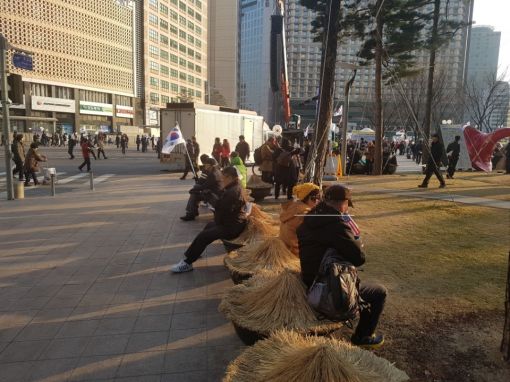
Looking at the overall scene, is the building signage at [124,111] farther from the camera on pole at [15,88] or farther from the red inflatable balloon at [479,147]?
the camera on pole at [15,88]

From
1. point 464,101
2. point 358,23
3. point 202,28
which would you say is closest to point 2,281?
point 358,23

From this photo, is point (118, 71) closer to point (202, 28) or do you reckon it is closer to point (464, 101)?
point (202, 28)

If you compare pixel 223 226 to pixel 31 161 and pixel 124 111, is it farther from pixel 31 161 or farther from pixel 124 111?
pixel 124 111

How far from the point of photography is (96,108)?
62.5m

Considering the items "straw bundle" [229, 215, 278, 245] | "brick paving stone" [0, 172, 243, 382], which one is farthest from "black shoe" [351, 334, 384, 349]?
"straw bundle" [229, 215, 278, 245]

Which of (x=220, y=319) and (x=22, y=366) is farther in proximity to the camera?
(x=220, y=319)

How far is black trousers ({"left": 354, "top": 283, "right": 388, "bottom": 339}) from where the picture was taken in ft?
11.4

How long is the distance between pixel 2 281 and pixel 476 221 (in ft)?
29.3

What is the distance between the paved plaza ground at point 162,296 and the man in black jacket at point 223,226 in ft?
0.88

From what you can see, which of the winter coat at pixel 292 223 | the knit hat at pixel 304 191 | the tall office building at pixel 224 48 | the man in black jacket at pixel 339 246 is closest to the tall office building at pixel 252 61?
the tall office building at pixel 224 48

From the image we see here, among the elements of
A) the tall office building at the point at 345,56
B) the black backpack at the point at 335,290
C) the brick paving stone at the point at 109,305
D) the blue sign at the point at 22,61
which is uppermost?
the tall office building at the point at 345,56

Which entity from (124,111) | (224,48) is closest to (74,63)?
(124,111)

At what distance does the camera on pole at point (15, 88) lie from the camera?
1095 centimetres

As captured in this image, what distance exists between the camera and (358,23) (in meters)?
19.5
